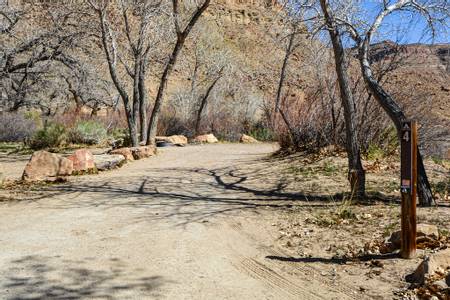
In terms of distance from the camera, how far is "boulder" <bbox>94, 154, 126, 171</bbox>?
11.5 metres

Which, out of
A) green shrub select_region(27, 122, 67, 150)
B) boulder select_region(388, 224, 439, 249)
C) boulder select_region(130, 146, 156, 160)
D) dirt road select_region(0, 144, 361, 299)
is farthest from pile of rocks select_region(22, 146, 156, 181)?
boulder select_region(388, 224, 439, 249)

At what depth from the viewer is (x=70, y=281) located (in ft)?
14.0

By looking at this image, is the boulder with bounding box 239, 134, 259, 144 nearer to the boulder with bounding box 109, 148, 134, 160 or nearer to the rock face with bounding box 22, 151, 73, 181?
the boulder with bounding box 109, 148, 134, 160

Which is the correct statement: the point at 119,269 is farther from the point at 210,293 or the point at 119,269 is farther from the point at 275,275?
the point at 275,275

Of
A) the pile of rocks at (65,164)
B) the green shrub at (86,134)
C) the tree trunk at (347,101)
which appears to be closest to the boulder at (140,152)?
the pile of rocks at (65,164)

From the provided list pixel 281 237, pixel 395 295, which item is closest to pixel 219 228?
pixel 281 237

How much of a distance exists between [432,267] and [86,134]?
1612cm

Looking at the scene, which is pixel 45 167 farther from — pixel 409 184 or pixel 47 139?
pixel 409 184

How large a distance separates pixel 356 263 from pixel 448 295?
1169 mm

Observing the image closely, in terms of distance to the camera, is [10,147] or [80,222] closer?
[80,222]

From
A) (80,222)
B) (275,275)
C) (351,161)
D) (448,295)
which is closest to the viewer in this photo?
(448,295)

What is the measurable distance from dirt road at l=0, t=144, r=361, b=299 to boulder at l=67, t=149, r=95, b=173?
168 centimetres

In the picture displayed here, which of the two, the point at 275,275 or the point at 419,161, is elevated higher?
the point at 419,161

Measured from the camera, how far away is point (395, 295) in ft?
13.0
